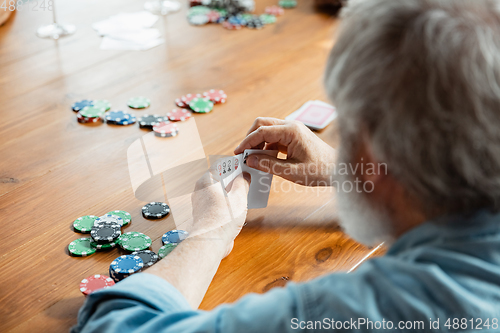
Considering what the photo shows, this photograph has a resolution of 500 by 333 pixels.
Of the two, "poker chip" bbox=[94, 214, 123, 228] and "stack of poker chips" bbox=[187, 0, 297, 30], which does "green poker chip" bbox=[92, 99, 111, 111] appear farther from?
"stack of poker chips" bbox=[187, 0, 297, 30]

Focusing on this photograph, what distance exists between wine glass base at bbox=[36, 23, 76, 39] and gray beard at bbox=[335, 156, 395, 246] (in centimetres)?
184

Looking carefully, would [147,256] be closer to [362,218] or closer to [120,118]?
[362,218]

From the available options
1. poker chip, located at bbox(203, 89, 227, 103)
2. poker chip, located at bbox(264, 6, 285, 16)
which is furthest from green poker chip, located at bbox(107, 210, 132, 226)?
poker chip, located at bbox(264, 6, 285, 16)

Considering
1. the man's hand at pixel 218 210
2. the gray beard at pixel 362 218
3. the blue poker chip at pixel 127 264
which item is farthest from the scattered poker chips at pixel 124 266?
the gray beard at pixel 362 218

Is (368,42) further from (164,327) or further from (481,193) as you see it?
(164,327)

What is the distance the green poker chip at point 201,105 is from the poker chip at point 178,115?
1.4 inches

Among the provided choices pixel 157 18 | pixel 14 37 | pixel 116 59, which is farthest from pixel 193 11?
pixel 14 37

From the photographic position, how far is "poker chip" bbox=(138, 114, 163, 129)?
5.16 ft

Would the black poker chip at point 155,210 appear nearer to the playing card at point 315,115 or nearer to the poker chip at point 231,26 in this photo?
the playing card at point 315,115

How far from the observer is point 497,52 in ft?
1.76

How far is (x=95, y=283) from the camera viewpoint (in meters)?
0.99

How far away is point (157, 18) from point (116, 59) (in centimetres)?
48

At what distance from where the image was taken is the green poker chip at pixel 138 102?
1682mm

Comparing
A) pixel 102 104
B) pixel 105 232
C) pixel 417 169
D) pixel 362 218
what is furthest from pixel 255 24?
pixel 417 169
